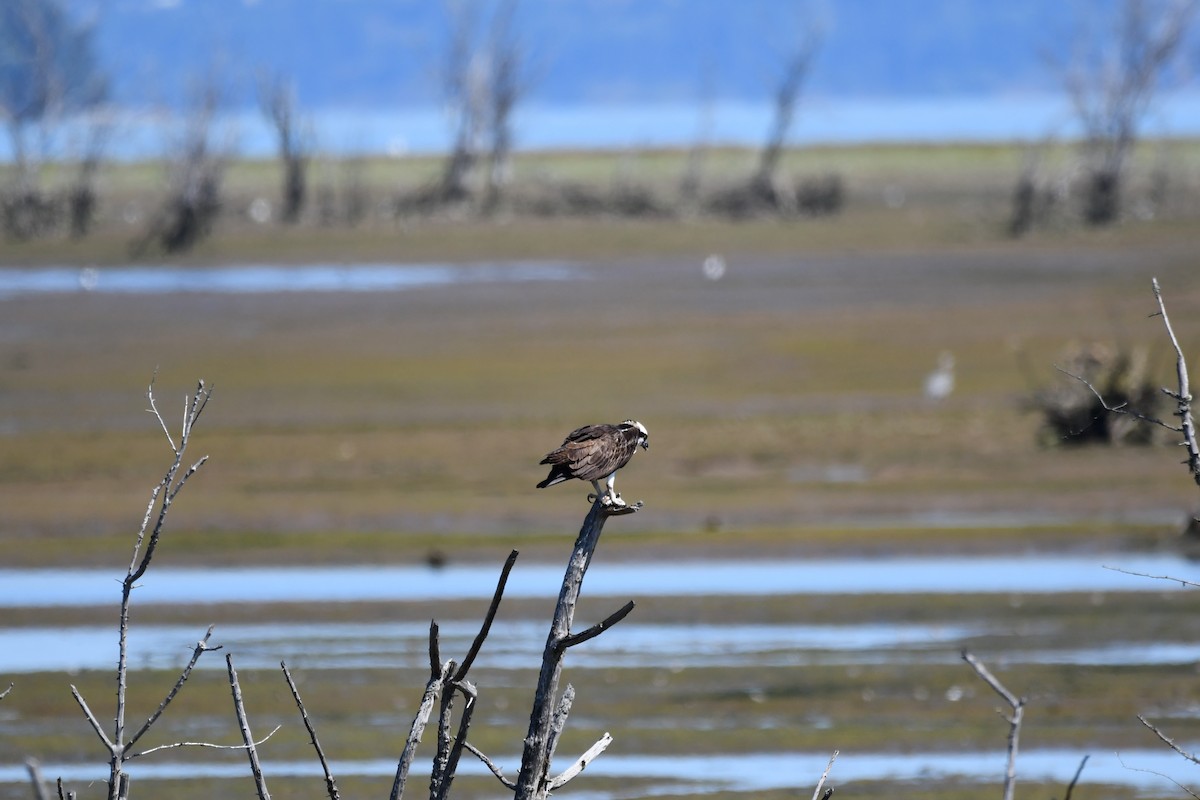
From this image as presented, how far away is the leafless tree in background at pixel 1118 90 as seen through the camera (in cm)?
4041

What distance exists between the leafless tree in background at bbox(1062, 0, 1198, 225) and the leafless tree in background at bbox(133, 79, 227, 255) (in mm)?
19926

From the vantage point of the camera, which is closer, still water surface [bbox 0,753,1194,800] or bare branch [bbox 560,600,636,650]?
bare branch [bbox 560,600,636,650]

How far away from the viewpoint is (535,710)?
4480mm

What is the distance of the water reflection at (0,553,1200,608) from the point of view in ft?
43.2

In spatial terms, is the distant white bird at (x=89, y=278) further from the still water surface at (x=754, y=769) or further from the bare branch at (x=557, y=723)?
the bare branch at (x=557, y=723)

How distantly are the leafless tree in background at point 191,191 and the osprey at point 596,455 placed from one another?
36400mm

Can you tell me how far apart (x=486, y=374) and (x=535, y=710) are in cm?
1928

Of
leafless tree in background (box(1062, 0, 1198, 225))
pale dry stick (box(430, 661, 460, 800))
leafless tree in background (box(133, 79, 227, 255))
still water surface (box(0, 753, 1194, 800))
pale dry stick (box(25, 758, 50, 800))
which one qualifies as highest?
leafless tree in background (box(1062, 0, 1198, 225))

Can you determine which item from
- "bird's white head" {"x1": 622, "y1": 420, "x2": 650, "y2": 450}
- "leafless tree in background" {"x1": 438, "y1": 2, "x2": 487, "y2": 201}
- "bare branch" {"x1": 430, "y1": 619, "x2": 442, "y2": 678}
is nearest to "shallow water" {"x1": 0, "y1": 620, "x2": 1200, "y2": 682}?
"bird's white head" {"x1": 622, "y1": 420, "x2": 650, "y2": 450}

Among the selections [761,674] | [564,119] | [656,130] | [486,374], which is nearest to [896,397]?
[486,374]

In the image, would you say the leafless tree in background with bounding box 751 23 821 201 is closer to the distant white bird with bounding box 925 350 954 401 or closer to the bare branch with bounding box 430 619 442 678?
the distant white bird with bounding box 925 350 954 401

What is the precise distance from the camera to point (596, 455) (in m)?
5.18

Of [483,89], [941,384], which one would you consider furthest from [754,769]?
[483,89]

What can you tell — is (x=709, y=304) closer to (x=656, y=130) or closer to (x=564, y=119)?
(x=656, y=130)
